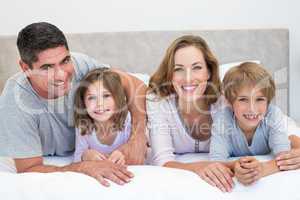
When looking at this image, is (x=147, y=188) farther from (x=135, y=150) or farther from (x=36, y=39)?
(x=36, y=39)

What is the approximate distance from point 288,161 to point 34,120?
2.73ft

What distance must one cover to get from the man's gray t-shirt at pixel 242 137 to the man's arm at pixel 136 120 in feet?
0.79

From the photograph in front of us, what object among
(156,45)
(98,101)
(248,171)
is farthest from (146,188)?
(156,45)

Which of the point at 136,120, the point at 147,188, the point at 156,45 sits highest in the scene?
the point at 156,45

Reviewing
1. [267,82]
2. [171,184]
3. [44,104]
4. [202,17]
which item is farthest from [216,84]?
[202,17]

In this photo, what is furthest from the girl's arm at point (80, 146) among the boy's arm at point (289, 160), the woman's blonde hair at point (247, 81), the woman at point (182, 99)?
the boy's arm at point (289, 160)

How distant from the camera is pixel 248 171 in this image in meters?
1.08

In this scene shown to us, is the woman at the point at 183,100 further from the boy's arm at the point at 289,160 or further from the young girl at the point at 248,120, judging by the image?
the boy's arm at the point at 289,160

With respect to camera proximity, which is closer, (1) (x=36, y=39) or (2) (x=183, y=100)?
(1) (x=36, y=39)

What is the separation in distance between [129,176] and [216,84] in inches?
19.2

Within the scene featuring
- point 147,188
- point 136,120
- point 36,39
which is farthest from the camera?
point 136,120

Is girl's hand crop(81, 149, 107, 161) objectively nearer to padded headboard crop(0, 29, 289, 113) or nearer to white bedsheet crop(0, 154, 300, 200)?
white bedsheet crop(0, 154, 300, 200)

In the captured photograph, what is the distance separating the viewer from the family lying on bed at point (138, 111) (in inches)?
50.4

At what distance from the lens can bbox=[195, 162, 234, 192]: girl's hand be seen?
1104 millimetres
